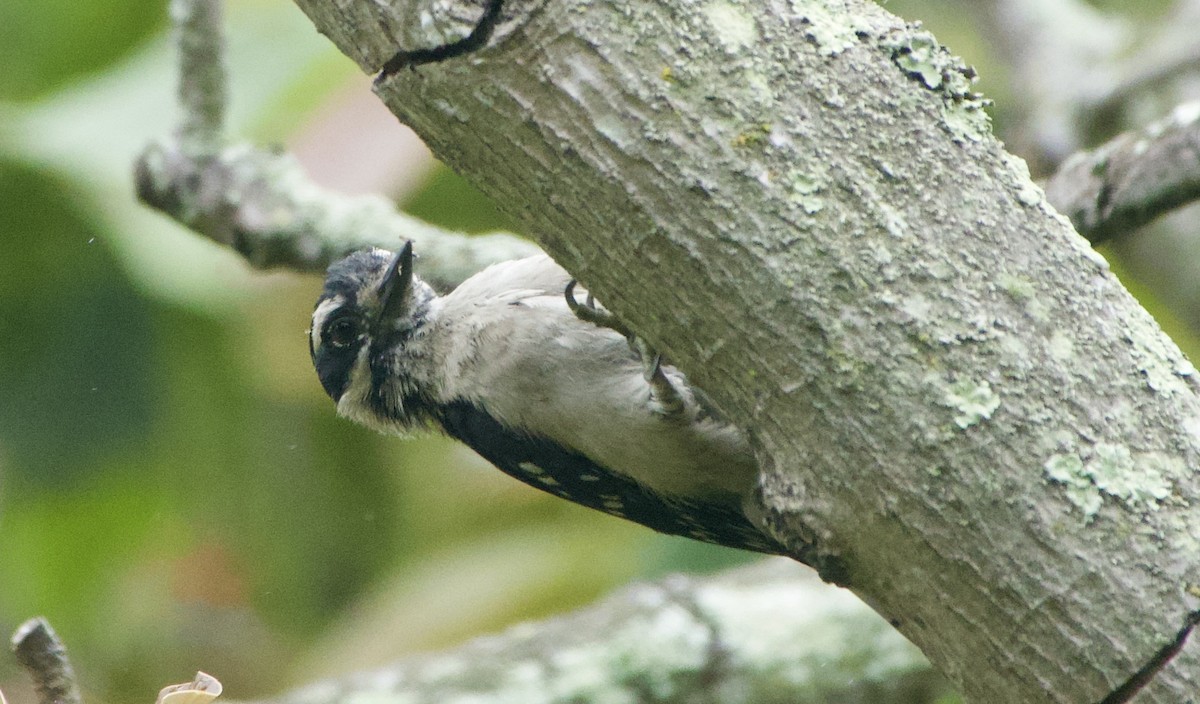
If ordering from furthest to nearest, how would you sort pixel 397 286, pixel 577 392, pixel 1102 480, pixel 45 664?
1. pixel 397 286
2. pixel 577 392
3. pixel 1102 480
4. pixel 45 664

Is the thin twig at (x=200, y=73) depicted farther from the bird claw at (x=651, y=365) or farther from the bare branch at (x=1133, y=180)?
the bare branch at (x=1133, y=180)

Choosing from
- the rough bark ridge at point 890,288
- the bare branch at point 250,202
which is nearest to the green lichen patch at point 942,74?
the rough bark ridge at point 890,288

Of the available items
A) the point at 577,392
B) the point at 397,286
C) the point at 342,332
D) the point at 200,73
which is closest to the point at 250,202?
the point at 200,73

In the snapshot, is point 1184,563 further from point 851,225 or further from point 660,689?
point 660,689

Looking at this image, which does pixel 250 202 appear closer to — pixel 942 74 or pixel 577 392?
pixel 577 392

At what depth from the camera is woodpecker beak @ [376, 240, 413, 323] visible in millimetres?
3115

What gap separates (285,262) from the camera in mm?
3732

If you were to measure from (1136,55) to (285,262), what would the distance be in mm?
3163

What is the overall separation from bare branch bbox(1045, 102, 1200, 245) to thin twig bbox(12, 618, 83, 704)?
240 cm

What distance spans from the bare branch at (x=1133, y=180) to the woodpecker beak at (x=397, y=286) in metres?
1.54

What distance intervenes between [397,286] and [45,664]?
5.43ft

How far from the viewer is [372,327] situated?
10.6 feet

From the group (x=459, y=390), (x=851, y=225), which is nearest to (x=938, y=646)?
(x=851, y=225)

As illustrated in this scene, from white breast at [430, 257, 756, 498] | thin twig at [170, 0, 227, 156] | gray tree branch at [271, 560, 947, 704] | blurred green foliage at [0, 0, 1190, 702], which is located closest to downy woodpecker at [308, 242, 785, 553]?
white breast at [430, 257, 756, 498]
